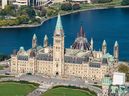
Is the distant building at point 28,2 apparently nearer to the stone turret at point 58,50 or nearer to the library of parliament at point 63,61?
the library of parliament at point 63,61

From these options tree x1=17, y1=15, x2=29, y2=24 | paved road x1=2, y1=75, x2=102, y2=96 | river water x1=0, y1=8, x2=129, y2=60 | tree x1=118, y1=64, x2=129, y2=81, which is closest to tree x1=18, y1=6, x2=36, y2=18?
tree x1=17, y1=15, x2=29, y2=24

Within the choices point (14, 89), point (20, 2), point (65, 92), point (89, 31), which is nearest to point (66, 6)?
point (20, 2)

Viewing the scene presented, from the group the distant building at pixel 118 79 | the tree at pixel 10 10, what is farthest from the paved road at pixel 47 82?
the tree at pixel 10 10

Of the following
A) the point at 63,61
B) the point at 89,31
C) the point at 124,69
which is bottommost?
the point at 124,69

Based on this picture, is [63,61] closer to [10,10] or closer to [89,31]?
[89,31]

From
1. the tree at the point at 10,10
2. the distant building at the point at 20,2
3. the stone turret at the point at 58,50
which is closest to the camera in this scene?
the stone turret at the point at 58,50

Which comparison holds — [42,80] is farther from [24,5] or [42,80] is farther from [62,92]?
[24,5]

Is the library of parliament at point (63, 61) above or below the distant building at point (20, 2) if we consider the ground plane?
below
